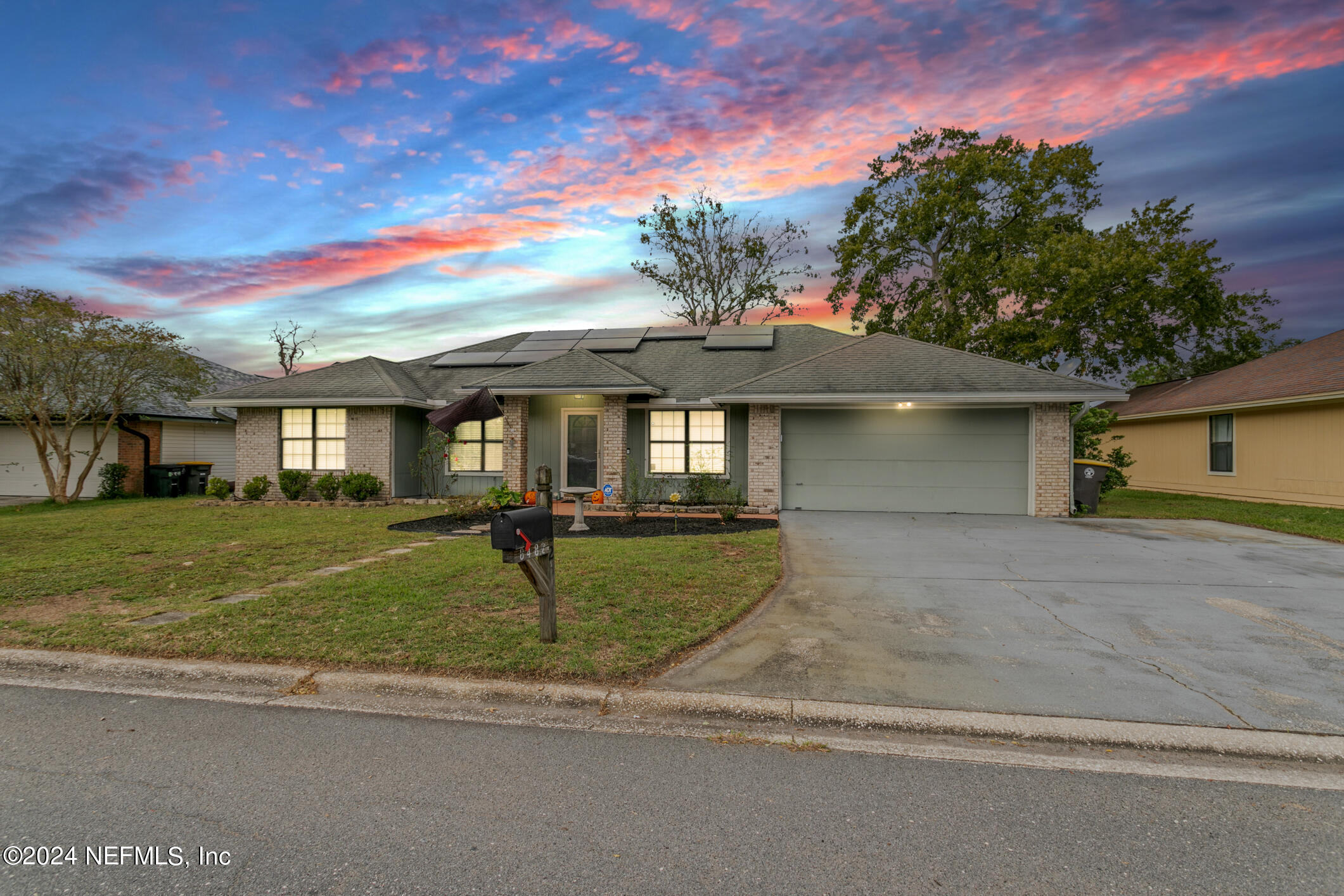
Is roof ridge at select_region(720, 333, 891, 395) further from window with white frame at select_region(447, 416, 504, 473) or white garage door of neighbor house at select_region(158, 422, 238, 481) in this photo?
white garage door of neighbor house at select_region(158, 422, 238, 481)

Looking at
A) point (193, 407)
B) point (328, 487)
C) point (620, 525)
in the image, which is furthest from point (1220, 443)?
point (193, 407)

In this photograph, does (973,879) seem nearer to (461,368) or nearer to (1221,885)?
(1221,885)

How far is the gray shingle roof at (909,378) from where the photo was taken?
11.7 metres

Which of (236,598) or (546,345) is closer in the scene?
(236,598)

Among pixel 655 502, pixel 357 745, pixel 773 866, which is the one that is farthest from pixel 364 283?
pixel 773 866

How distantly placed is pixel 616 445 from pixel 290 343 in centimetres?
3147

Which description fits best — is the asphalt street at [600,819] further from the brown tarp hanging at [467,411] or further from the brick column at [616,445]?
the brick column at [616,445]

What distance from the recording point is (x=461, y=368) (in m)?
17.2

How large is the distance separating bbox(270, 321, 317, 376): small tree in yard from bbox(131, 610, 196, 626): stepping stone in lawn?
117ft

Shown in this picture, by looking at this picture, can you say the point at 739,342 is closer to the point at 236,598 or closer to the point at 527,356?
the point at 527,356

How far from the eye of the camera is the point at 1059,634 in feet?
15.6

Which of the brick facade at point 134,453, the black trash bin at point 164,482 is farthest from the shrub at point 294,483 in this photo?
the brick facade at point 134,453

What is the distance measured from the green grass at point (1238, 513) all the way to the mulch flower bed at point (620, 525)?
8220 mm

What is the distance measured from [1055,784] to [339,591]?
6005 mm
